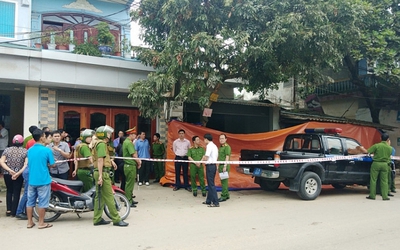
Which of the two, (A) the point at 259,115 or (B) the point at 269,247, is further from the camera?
(A) the point at 259,115

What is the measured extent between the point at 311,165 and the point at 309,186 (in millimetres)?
545

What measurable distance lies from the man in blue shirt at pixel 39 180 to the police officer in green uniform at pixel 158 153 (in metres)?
5.48

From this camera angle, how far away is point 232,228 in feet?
20.2

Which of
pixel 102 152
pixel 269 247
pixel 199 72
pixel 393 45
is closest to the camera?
pixel 269 247

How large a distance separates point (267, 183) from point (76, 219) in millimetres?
5617

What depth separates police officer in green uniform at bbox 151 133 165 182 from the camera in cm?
1152

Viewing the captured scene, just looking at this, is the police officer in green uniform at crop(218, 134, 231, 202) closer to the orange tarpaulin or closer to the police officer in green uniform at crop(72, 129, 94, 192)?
the orange tarpaulin

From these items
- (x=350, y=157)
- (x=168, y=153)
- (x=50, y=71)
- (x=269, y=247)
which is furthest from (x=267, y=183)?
(x=50, y=71)

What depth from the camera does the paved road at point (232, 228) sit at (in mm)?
5234

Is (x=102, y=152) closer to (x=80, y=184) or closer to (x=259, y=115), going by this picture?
(x=80, y=184)

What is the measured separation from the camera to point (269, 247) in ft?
16.6

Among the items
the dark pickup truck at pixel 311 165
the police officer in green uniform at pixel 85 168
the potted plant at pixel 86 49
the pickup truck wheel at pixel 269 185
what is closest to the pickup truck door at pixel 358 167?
the dark pickup truck at pixel 311 165

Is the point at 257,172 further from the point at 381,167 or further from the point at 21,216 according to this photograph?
the point at 21,216

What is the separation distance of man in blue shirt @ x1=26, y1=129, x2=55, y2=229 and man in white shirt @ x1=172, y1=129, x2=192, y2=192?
456cm
